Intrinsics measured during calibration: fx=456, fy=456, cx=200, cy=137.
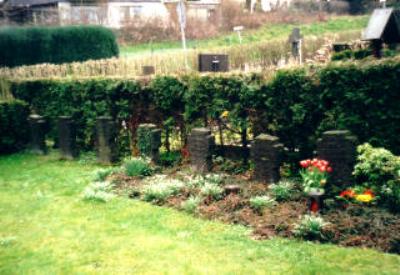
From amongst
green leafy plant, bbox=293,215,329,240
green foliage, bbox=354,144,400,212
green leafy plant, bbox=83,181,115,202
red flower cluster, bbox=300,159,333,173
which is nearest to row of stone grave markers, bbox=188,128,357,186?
green foliage, bbox=354,144,400,212

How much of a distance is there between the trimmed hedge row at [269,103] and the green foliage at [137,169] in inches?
48.9

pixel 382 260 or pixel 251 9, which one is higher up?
pixel 251 9

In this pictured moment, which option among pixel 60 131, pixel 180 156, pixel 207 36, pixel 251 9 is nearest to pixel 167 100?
pixel 180 156

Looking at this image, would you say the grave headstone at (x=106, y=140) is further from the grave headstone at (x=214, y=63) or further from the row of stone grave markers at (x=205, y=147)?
the grave headstone at (x=214, y=63)

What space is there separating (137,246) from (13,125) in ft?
27.7

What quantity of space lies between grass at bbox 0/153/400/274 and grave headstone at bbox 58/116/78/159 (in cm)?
315

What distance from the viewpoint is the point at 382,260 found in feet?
17.4

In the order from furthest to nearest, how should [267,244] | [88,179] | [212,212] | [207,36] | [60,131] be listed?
[207,36], [60,131], [88,179], [212,212], [267,244]

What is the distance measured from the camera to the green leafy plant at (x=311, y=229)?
6.03m

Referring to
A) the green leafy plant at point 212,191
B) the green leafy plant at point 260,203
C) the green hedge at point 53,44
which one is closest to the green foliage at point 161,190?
the green leafy plant at point 212,191

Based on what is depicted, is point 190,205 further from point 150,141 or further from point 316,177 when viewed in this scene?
point 150,141

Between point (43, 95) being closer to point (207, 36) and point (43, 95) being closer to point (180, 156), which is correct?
point (180, 156)

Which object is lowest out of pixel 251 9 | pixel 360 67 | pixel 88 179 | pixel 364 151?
pixel 88 179

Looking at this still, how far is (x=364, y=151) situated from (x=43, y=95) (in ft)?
31.4
